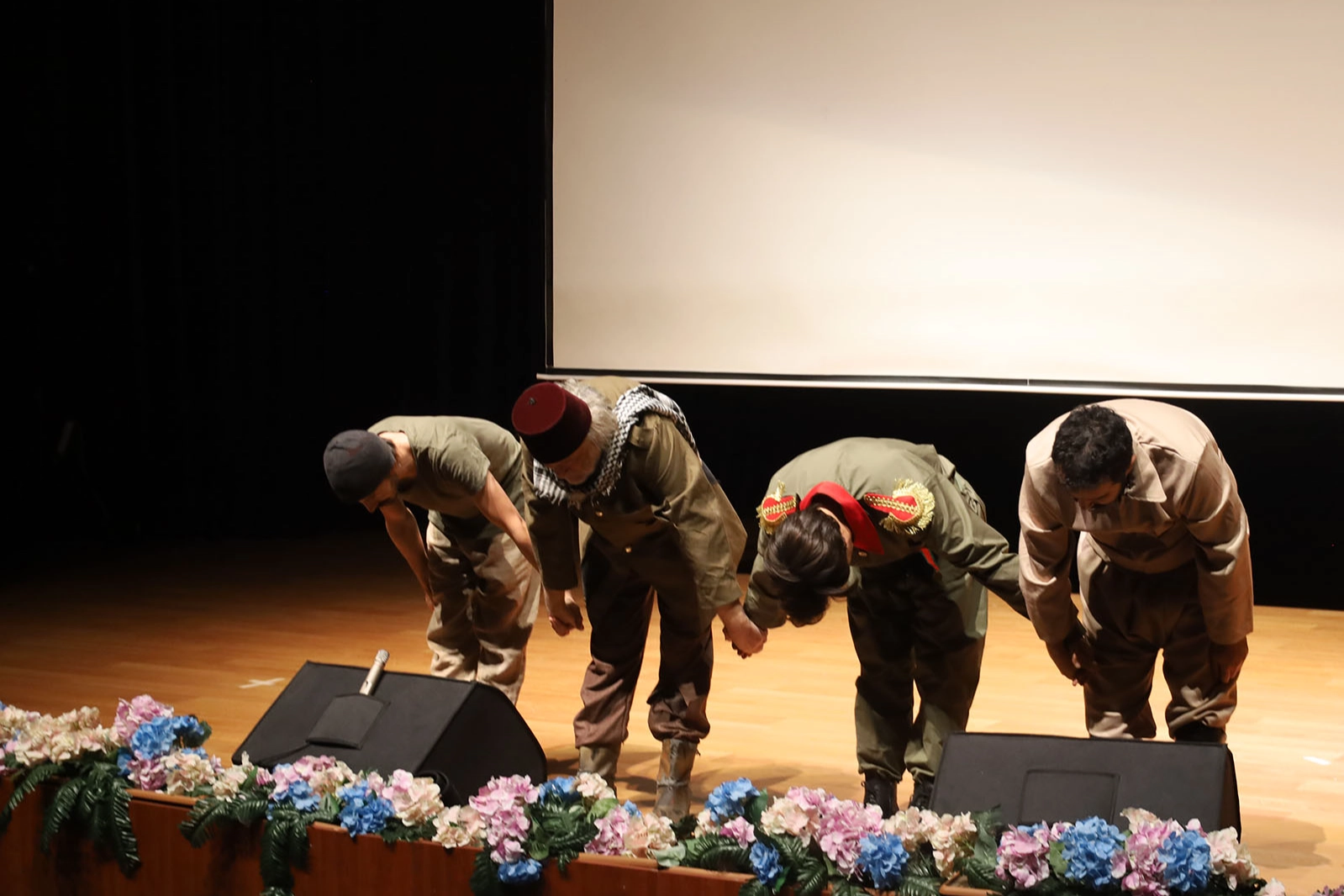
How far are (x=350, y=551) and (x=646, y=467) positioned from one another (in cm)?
454

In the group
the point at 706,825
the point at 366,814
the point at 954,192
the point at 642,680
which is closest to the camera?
the point at 706,825

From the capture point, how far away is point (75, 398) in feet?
24.7

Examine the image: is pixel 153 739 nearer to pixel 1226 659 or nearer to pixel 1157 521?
pixel 1157 521

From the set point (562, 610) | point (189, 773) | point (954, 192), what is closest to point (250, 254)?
point (954, 192)

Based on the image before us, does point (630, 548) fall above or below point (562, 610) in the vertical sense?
above

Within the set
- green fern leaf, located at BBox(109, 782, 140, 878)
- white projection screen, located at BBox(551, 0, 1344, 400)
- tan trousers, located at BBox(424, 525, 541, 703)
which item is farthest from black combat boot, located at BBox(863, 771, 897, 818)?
white projection screen, located at BBox(551, 0, 1344, 400)

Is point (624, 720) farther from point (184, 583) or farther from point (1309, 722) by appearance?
point (184, 583)

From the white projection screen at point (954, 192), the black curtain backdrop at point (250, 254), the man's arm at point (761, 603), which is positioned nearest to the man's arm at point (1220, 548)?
the man's arm at point (761, 603)

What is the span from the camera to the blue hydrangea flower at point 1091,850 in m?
1.99

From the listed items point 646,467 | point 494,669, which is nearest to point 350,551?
point 494,669

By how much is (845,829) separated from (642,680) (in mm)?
2564

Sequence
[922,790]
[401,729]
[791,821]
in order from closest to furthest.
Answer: [791,821], [401,729], [922,790]

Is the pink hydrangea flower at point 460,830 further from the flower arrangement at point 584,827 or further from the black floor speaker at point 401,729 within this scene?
the black floor speaker at point 401,729

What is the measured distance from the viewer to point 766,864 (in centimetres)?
216
